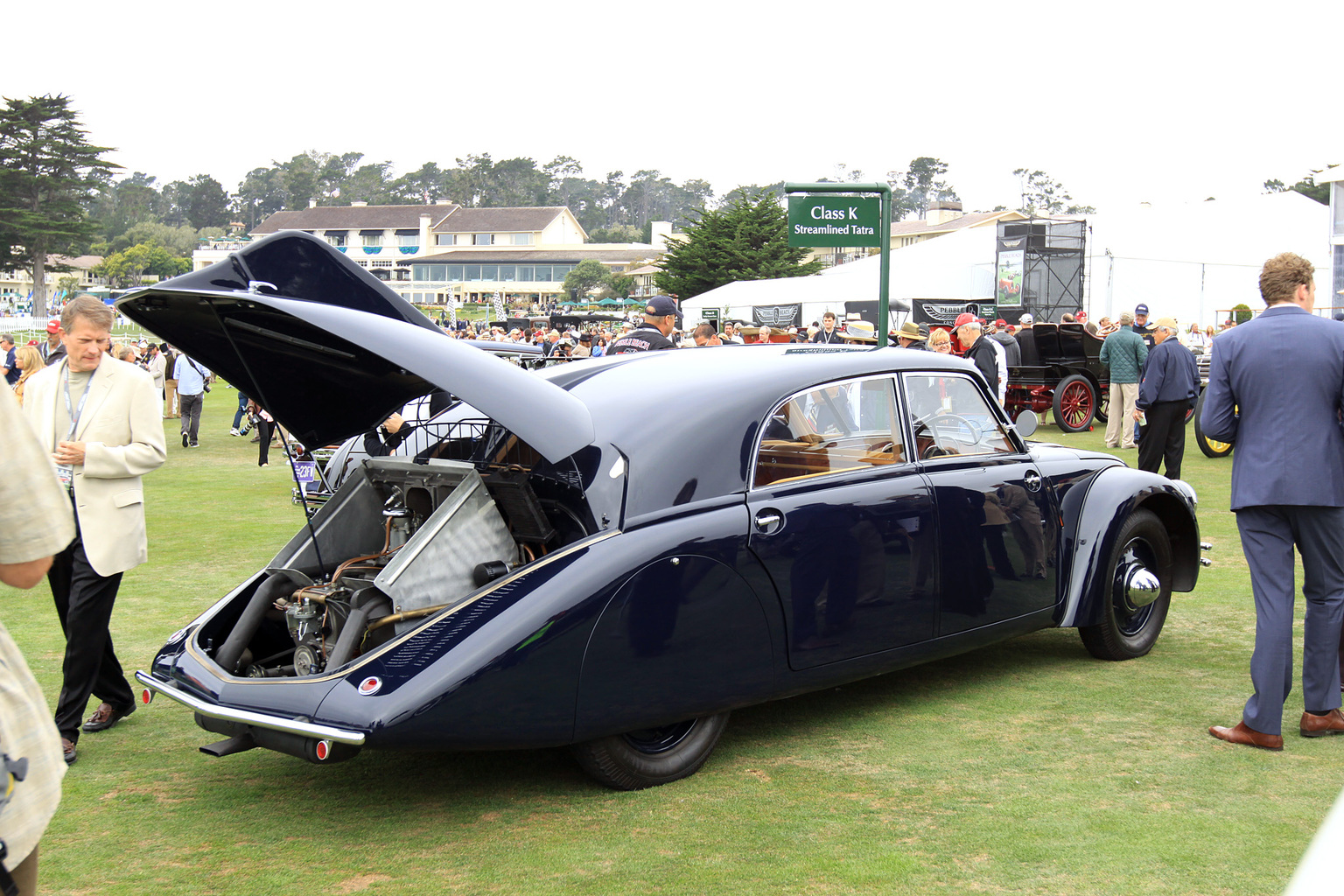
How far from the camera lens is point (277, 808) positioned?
394cm

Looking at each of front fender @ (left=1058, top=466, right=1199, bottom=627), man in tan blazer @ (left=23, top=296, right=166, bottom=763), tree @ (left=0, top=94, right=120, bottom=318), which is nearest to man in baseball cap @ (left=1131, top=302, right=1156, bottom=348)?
front fender @ (left=1058, top=466, right=1199, bottom=627)

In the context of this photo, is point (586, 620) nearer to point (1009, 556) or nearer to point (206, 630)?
point (206, 630)

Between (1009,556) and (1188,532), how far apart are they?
5.21ft

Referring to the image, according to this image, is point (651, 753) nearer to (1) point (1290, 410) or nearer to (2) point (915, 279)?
(1) point (1290, 410)

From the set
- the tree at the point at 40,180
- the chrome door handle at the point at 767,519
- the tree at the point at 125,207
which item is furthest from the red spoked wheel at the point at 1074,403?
the tree at the point at 125,207

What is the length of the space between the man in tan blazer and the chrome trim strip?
2.38 ft

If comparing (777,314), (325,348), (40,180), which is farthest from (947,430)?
(40,180)

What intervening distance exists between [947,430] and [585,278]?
89689mm

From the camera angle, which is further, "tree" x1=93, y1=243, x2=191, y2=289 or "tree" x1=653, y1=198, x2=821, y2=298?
"tree" x1=93, y1=243, x2=191, y2=289

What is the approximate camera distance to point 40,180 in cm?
6206

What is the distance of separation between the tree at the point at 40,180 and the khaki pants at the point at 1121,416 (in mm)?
60768

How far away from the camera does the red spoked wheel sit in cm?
1858

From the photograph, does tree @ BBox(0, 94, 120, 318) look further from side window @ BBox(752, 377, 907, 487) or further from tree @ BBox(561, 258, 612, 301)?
side window @ BBox(752, 377, 907, 487)

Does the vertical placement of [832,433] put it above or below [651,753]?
above
